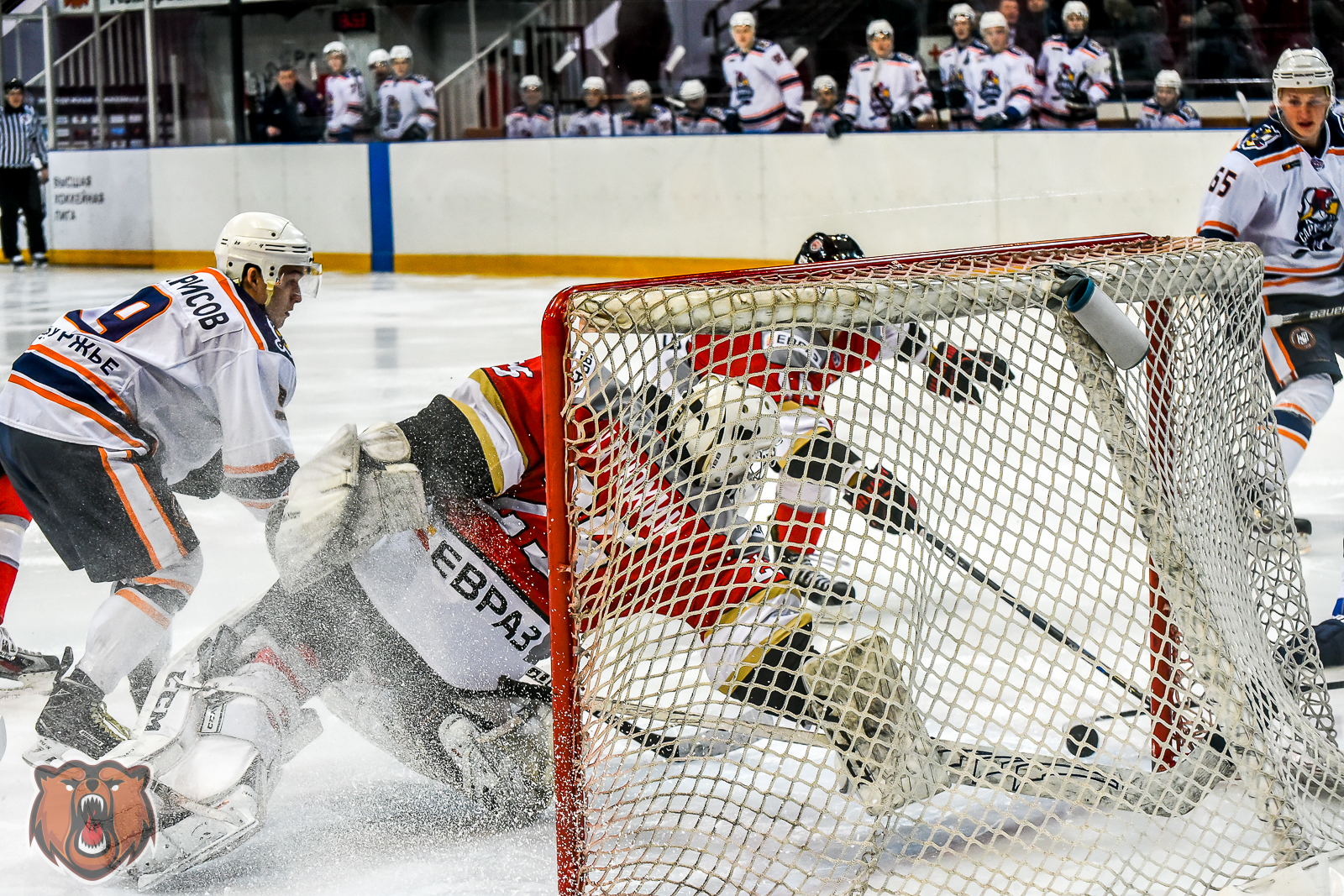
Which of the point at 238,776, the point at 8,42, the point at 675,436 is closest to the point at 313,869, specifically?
the point at 238,776

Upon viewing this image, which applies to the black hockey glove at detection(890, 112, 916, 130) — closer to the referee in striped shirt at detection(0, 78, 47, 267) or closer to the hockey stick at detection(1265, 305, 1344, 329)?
the hockey stick at detection(1265, 305, 1344, 329)

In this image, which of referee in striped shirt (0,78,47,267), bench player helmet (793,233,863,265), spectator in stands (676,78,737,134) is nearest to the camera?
bench player helmet (793,233,863,265)

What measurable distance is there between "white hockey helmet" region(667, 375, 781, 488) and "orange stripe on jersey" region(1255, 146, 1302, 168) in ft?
7.53

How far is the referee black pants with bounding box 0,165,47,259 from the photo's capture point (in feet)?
38.5

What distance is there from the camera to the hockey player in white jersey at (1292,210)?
3537 millimetres

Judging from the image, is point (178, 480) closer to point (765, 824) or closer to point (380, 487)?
point (380, 487)

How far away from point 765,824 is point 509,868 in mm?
369

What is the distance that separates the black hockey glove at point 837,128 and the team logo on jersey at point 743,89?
1110 mm

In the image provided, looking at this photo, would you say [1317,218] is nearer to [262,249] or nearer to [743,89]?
[262,249]

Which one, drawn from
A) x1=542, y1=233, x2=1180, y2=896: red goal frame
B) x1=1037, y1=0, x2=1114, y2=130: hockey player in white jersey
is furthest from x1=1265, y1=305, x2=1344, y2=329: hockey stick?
x1=1037, y1=0, x2=1114, y2=130: hockey player in white jersey

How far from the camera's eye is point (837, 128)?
8.70 metres

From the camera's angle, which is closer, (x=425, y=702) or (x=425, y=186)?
(x=425, y=702)

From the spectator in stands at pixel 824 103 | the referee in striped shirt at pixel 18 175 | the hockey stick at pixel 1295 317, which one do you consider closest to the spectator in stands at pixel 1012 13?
the spectator in stands at pixel 824 103

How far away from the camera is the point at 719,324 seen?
1.66 meters
